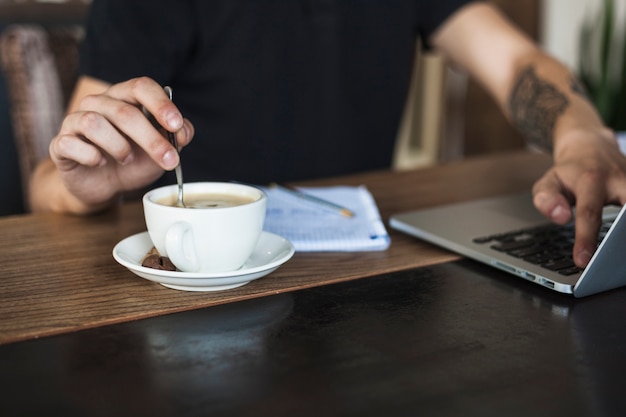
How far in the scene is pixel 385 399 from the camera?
47 centimetres

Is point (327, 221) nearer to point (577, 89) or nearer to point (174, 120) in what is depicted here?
point (174, 120)

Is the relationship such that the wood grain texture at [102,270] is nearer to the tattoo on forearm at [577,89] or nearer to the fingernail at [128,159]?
the fingernail at [128,159]

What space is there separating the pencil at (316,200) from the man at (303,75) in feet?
0.55

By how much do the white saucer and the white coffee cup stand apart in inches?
0.5

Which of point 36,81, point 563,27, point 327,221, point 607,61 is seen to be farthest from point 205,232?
point 563,27

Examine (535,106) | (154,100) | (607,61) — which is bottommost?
(607,61)

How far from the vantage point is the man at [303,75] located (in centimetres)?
116

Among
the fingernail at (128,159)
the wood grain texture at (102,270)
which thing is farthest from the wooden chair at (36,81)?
the fingernail at (128,159)

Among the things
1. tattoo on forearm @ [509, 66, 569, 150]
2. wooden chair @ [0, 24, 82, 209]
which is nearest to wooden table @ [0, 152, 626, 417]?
tattoo on forearm @ [509, 66, 569, 150]

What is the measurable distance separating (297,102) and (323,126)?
0.24 ft

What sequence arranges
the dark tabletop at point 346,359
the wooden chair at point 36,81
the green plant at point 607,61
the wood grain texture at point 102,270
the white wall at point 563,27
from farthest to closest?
1. the white wall at point 563,27
2. the green plant at point 607,61
3. the wooden chair at point 36,81
4. the wood grain texture at point 102,270
5. the dark tabletop at point 346,359

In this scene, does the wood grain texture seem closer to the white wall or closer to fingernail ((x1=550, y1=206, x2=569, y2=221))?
fingernail ((x1=550, y1=206, x2=569, y2=221))

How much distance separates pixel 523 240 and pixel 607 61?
7.78ft

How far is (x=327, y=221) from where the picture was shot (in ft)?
2.89
